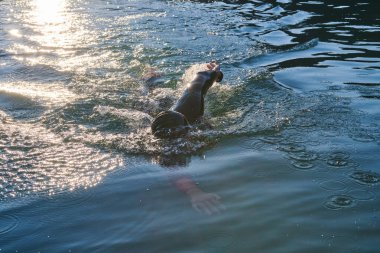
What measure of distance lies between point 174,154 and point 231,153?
57 centimetres

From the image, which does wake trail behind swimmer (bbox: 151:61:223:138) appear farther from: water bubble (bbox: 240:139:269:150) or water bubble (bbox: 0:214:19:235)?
water bubble (bbox: 0:214:19:235)

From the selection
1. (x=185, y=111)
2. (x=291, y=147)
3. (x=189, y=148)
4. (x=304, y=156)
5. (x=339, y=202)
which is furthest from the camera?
(x=185, y=111)

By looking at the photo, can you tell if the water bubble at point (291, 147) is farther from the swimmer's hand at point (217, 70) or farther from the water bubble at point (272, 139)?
the swimmer's hand at point (217, 70)

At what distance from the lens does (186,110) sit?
5.08 m

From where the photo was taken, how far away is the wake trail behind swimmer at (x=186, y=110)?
4.59 meters

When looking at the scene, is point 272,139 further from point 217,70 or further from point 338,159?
point 217,70

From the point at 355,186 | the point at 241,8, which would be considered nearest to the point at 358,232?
the point at 355,186

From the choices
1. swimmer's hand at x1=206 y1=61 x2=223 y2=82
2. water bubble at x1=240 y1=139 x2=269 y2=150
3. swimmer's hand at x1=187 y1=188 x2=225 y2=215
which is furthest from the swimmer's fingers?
swimmer's hand at x1=206 y1=61 x2=223 y2=82

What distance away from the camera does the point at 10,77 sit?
775cm

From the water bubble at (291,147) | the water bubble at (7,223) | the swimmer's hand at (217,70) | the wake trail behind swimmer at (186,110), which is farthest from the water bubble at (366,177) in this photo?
the water bubble at (7,223)

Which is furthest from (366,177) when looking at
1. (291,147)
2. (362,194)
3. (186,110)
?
(186,110)

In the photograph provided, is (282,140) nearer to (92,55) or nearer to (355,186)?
(355,186)

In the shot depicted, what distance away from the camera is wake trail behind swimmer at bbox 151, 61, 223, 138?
4590mm

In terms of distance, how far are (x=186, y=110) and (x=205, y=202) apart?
1.71 m
